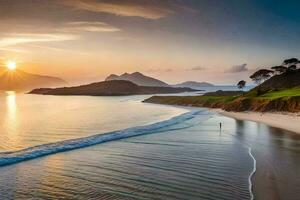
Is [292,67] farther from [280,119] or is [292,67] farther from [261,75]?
[280,119]

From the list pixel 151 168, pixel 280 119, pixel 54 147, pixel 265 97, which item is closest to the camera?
pixel 151 168

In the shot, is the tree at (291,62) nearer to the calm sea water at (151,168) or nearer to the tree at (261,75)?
the tree at (261,75)

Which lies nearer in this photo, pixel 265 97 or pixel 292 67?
pixel 265 97

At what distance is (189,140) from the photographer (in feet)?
110

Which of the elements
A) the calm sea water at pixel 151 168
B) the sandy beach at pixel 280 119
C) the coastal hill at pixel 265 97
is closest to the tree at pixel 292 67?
the coastal hill at pixel 265 97

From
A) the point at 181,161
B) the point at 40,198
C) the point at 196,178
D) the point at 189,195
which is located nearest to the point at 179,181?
the point at 196,178

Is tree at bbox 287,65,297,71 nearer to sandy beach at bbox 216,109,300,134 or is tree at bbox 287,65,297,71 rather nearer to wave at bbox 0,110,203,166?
sandy beach at bbox 216,109,300,134

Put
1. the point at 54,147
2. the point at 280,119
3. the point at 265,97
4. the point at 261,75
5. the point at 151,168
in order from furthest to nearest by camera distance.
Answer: the point at 261,75, the point at 265,97, the point at 280,119, the point at 54,147, the point at 151,168

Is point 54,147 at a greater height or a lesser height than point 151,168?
greater

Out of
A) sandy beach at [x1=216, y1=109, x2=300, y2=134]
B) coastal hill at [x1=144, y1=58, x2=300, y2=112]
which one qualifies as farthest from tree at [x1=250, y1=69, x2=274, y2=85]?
sandy beach at [x1=216, y1=109, x2=300, y2=134]

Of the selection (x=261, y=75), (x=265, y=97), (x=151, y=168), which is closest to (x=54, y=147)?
(x=151, y=168)

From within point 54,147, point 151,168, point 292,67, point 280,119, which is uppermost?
point 292,67

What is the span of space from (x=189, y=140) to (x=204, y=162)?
1071 cm

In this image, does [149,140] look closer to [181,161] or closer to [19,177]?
[181,161]
